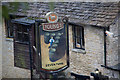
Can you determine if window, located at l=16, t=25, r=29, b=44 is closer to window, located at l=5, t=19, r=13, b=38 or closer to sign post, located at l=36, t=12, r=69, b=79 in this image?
window, located at l=5, t=19, r=13, b=38

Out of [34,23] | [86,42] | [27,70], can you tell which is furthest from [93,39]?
[27,70]

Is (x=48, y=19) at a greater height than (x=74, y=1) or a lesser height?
lesser

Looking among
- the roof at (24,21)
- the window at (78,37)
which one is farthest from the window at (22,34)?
the window at (78,37)

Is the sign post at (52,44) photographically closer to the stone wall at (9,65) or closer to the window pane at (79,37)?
the window pane at (79,37)

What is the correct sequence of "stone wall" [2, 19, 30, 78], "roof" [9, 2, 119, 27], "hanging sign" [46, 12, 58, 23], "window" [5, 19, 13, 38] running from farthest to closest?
1. "stone wall" [2, 19, 30, 78]
2. "window" [5, 19, 13, 38]
3. "roof" [9, 2, 119, 27]
4. "hanging sign" [46, 12, 58, 23]

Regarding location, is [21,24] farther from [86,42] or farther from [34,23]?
[86,42]

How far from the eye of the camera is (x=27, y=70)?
25.6ft

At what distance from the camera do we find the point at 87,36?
292 inches

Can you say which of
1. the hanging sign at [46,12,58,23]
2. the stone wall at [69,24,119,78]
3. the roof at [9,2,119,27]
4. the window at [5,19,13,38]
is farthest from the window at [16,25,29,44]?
the stone wall at [69,24,119,78]

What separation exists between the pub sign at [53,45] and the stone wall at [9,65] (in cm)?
103

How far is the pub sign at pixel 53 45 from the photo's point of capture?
275 inches

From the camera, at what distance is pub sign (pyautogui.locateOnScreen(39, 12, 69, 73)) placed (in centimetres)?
699

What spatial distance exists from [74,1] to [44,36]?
1564mm

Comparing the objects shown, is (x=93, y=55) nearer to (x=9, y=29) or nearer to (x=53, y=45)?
(x=53, y=45)
